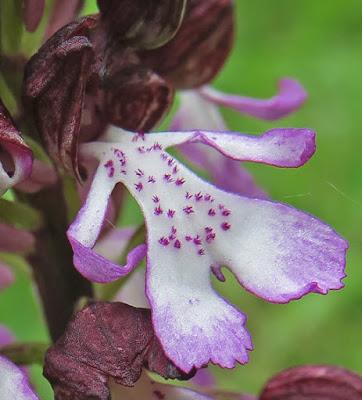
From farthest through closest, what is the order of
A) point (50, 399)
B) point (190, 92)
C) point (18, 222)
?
point (50, 399) < point (190, 92) < point (18, 222)

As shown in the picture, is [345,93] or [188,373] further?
[345,93]

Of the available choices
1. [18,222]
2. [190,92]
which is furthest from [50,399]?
[18,222]

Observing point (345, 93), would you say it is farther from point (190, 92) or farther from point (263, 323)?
point (190, 92)

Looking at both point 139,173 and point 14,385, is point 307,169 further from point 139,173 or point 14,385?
point 14,385

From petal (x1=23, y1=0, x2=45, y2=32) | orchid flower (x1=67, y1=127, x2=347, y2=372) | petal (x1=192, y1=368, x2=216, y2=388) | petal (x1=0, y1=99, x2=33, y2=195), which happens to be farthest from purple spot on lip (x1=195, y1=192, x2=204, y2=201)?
petal (x1=192, y1=368, x2=216, y2=388)

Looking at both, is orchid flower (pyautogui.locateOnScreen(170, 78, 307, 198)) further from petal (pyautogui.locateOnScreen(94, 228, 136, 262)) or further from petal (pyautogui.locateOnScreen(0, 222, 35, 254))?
petal (pyautogui.locateOnScreen(0, 222, 35, 254))

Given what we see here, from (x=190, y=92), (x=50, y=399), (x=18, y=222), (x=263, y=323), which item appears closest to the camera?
(x=18, y=222)

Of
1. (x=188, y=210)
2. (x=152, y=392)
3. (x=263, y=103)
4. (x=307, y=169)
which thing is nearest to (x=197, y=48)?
(x=263, y=103)
